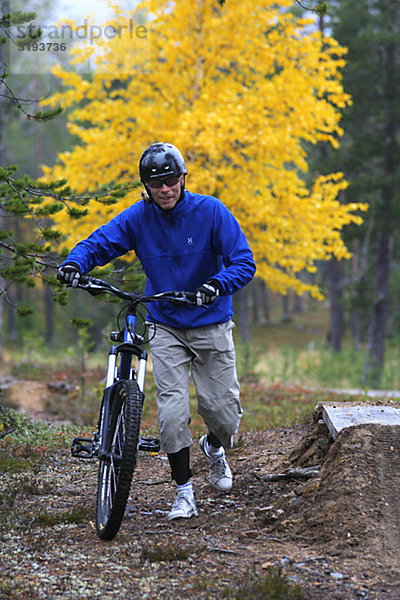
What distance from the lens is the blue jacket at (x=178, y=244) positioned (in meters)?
4.56

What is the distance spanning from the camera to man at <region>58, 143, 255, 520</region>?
4.48 metres

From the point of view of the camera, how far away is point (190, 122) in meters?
11.2

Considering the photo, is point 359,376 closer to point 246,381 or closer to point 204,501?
A: point 246,381

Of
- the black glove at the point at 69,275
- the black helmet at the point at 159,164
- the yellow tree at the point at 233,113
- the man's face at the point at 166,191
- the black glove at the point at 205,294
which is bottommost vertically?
the black glove at the point at 205,294

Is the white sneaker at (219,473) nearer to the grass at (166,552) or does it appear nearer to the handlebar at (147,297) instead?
the grass at (166,552)

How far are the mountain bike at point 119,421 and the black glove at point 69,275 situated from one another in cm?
4

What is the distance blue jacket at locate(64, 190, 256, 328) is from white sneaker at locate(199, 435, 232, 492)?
46.9 inches

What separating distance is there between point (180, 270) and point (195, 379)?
0.85 m

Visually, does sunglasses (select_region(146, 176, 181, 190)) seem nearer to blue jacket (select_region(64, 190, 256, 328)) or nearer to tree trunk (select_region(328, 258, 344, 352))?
blue jacket (select_region(64, 190, 256, 328))

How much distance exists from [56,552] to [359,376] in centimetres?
1716

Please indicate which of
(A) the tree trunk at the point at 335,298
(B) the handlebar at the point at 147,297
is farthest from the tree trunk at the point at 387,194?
(B) the handlebar at the point at 147,297

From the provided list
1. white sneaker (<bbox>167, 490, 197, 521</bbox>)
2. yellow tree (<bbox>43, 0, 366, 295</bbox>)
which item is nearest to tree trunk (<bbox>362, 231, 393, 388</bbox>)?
yellow tree (<bbox>43, 0, 366, 295</bbox>)

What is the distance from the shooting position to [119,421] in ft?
13.8

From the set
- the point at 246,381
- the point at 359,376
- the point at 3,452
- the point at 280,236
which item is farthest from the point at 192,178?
the point at 359,376
